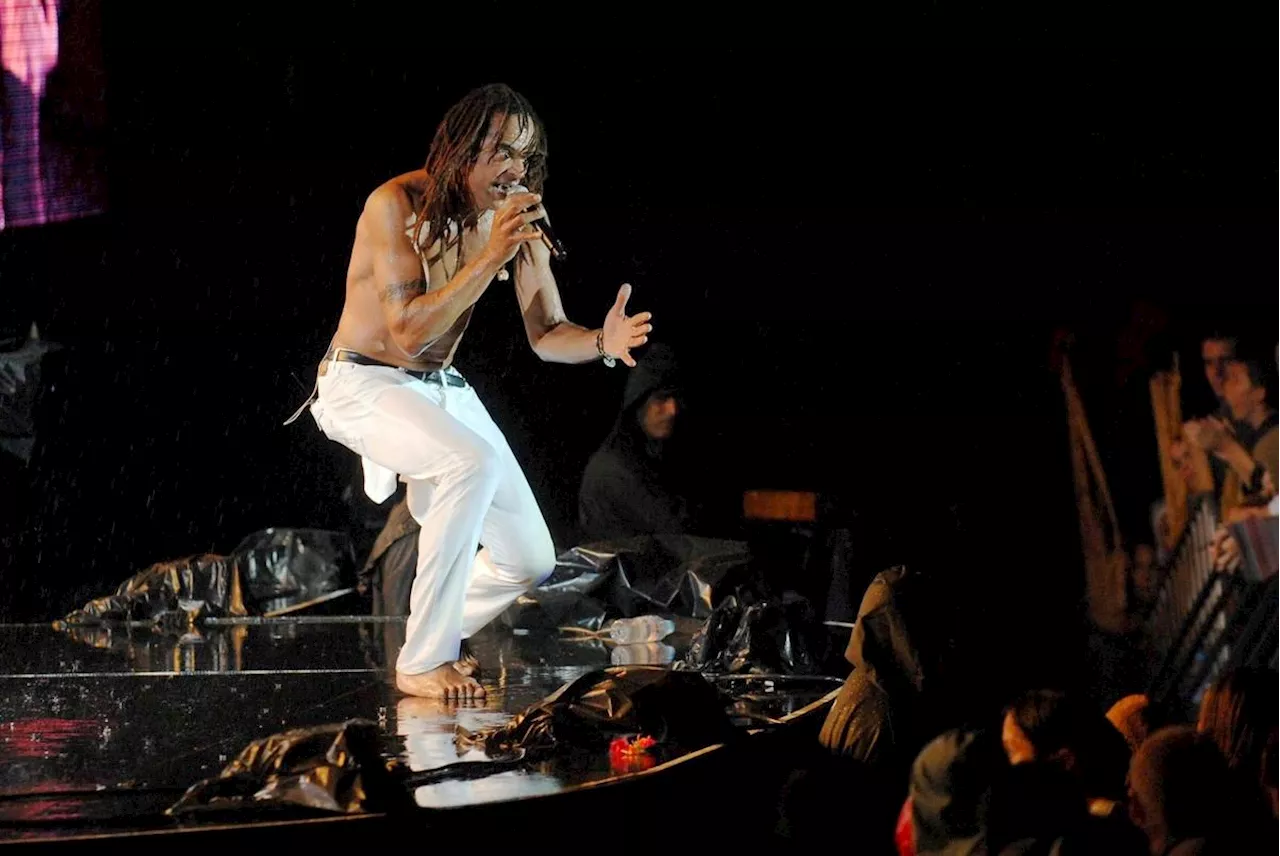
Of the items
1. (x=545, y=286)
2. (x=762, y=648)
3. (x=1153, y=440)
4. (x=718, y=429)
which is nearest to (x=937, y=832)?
(x=762, y=648)

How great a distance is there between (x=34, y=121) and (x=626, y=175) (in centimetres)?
228

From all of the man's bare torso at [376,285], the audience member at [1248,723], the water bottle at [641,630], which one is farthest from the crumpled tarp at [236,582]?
the audience member at [1248,723]

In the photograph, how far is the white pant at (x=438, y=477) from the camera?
4.11 meters

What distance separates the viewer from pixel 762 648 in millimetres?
4703

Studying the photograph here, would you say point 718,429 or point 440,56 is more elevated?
point 440,56

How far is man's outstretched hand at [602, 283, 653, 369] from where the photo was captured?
4.13 m

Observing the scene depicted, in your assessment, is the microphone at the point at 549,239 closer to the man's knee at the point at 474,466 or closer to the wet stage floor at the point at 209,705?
A: the man's knee at the point at 474,466

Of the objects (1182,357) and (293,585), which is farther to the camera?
(293,585)

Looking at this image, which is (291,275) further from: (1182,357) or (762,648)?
(1182,357)

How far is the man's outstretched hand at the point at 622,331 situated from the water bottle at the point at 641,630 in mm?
1480

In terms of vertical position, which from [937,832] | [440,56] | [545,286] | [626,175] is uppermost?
[440,56]

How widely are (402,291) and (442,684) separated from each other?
99cm

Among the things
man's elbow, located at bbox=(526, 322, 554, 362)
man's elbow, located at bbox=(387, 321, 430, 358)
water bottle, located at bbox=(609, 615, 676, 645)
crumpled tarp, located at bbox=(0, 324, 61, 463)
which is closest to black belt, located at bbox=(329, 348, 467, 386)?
man's elbow, located at bbox=(387, 321, 430, 358)

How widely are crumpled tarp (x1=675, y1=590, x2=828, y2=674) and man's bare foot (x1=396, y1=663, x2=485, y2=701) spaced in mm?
808
